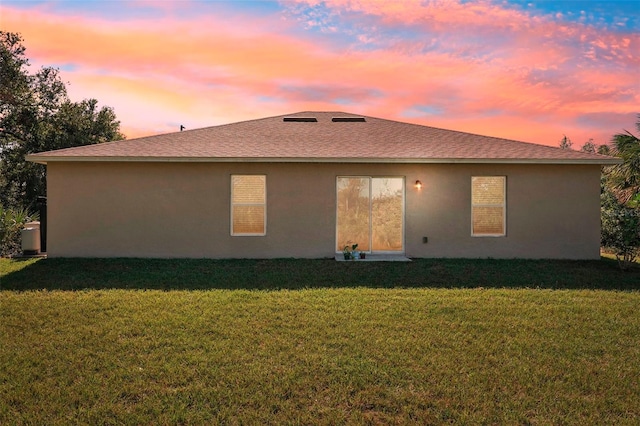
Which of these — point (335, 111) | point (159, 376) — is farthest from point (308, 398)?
point (335, 111)

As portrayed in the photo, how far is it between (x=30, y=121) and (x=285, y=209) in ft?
67.2

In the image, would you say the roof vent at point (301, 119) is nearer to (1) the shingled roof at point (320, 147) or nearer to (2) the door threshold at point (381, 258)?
(1) the shingled roof at point (320, 147)

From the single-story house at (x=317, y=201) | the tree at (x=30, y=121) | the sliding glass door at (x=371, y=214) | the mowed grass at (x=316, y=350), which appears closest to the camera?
the mowed grass at (x=316, y=350)

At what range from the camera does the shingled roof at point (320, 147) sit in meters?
10.1

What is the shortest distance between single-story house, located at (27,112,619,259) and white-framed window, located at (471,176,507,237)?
0.03 meters

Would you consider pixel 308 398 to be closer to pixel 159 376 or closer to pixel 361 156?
pixel 159 376

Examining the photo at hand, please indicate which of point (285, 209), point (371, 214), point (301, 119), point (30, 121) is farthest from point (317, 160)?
point (30, 121)

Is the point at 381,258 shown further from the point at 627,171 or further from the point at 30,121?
the point at 30,121

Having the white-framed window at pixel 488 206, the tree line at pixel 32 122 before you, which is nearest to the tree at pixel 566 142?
the tree line at pixel 32 122

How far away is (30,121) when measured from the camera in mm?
22766

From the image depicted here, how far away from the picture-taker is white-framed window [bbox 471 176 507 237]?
1070 cm

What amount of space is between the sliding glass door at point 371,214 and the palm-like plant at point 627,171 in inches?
332

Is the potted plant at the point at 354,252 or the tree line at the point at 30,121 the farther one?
the tree line at the point at 30,121

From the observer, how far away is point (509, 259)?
1050 centimetres
